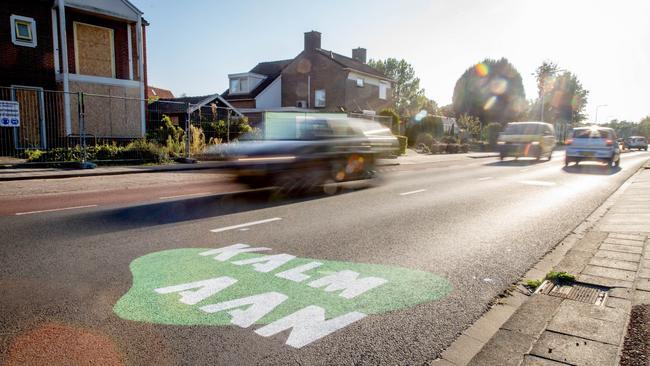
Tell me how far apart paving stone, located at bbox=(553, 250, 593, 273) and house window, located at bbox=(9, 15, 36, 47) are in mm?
21660

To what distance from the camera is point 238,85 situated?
41.4m

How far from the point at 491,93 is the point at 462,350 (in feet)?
226

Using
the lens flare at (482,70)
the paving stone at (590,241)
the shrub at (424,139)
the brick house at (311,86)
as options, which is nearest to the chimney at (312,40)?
the brick house at (311,86)

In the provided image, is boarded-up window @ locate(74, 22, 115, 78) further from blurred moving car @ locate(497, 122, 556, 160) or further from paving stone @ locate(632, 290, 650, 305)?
paving stone @ locate(632, 290, 650, 305)

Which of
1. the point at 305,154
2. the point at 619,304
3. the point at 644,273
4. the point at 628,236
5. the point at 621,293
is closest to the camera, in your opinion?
the point at 619,304

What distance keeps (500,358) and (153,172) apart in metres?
13.4

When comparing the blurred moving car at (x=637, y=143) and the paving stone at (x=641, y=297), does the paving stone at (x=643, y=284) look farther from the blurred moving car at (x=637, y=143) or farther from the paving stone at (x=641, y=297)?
the blurred moving car at (x=637, y=143)

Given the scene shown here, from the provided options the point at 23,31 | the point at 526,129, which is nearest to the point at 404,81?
the point at 526,129

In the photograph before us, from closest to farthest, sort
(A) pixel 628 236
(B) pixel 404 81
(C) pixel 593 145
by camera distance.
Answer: (A) pixel 628 236, (C) pixel 593 145, (B) pixel 404 81

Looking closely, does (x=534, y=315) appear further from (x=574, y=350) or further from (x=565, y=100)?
(x=565, y=100)

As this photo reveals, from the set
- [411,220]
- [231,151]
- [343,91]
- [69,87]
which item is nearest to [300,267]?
[411,220]

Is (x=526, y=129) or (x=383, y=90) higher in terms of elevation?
(x=383, y=90)

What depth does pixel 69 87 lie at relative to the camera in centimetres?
1891

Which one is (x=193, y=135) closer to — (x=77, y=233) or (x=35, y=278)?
(x=77, y=233)
